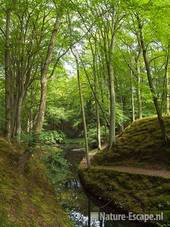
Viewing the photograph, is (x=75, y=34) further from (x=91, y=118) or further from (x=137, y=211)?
(x=91, y=118)

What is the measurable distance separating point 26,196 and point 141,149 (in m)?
9.67

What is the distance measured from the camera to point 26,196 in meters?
9.29

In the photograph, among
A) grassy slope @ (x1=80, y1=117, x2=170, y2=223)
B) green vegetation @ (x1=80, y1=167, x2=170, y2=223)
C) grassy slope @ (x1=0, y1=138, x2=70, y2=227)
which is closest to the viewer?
grassy slope @ (x1=0, y1=138, x2=70, y2=227)

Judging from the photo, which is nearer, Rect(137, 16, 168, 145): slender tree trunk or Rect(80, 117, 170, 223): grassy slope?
Rect(80, 117, 170, 223): grassy slope

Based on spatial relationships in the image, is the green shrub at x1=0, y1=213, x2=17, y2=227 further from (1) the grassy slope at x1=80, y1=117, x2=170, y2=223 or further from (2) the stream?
(2) the stream

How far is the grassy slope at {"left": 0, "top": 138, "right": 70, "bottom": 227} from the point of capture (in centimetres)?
797

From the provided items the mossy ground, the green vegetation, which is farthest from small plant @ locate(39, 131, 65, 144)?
the mossy ground

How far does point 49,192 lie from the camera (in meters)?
11.2

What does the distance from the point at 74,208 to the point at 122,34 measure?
13559 mm

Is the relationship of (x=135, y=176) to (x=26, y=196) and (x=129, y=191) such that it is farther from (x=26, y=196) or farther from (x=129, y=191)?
(x=26, y=196)

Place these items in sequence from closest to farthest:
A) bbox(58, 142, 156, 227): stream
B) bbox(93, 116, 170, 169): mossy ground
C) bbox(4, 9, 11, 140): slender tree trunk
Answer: bbox(58, 142, 156, 227): stream, bbox(4, 9, 11, 140): slender tree trunk, bbox(93, 116, 170, 169): mossy ground

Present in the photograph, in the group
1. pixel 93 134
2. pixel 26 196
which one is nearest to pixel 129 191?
pixel 26 196

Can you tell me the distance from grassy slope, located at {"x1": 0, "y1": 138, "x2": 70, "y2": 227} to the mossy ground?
6619mm

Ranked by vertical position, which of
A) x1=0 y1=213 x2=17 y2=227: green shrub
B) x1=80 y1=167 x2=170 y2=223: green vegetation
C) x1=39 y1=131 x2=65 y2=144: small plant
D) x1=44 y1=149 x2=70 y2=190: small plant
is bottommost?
x1=80 y1=167 x2=170 y2=223: green vegetation
